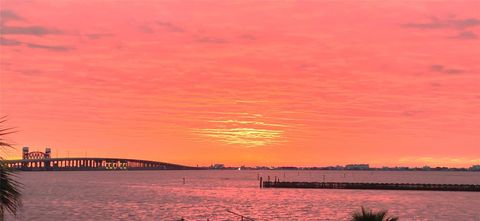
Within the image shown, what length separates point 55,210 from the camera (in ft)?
358

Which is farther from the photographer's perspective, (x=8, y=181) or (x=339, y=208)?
(x=339, y=208)

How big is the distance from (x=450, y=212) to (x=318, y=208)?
2328cm

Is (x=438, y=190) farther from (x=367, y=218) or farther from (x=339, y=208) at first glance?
(x=367, y=218)

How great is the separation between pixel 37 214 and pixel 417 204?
74778 mm

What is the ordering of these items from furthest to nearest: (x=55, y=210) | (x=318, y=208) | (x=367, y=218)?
(x=318, y=208), (x=55, y=210), (x=367, y=218)

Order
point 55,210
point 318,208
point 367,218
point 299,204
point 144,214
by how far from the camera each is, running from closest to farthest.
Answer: point 367,218 < point 144,214 < point 55,210 < point 318,208 < point 299,204

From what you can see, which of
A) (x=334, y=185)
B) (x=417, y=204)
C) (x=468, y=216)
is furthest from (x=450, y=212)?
(x=334, y=185)

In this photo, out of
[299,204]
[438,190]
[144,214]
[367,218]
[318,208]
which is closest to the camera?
[367,218]

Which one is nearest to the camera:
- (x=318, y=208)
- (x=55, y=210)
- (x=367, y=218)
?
(x=367, y=218)

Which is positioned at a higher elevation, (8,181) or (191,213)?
(8,181)

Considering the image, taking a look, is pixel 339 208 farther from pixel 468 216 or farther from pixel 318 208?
pixel 468 216

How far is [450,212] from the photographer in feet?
373

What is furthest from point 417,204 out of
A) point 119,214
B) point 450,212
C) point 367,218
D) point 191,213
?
point 367,218

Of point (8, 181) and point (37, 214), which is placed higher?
point (8, 181)
